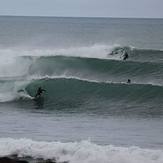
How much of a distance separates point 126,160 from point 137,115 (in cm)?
769

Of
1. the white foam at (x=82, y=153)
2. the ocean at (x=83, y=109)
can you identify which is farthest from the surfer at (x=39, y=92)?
the white foam at (x=82, y=153)

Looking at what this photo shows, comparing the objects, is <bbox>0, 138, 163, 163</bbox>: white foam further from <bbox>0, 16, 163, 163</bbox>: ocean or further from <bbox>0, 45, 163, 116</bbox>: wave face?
<bbox>0, 45, 163, 116</bbox>: wave face

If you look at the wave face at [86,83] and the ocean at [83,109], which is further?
the wave face at [86,83]

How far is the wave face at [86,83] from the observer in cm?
2155

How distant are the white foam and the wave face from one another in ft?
24.9

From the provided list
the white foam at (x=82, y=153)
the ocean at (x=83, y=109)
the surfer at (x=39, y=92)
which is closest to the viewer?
the white foam at (x=82, y=153)

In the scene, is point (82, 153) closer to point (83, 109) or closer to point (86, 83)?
point (83, 109)

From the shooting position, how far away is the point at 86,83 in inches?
965

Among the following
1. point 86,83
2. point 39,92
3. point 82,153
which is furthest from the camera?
point 86,83

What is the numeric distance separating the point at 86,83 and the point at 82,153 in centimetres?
1296

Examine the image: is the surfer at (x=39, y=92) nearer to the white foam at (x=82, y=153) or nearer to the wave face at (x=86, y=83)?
the wave face at (x=86, y=83)

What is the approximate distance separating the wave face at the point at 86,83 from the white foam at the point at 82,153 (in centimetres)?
758

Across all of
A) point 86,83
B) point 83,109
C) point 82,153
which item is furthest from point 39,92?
point 82,153

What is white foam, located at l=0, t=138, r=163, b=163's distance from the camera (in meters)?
11.3
